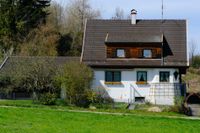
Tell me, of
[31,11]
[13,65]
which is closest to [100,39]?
[13,65]

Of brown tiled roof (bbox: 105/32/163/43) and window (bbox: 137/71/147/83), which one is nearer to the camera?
window (bbox: 137/71/147/83)

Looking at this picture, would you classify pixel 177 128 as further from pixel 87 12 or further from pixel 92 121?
pixel 87 12

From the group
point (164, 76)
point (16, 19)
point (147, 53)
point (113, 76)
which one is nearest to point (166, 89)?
point (164, 76)

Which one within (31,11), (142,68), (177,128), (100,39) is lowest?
(177,128)

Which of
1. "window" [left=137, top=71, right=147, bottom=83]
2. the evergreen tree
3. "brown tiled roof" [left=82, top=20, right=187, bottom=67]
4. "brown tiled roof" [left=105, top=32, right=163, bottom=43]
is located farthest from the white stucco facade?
the evergreen tree

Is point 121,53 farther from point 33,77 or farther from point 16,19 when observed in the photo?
point 16,19

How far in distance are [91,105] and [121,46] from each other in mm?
8605

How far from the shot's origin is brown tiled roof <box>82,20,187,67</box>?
41.8 meters

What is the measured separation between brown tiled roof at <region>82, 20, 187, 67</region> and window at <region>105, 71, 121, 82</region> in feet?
2.66

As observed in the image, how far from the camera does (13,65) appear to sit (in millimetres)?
42031

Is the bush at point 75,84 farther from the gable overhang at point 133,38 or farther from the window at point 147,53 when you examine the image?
the window at point 147,53

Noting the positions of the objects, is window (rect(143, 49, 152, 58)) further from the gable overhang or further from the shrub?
the shrub

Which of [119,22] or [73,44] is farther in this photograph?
[73,44]

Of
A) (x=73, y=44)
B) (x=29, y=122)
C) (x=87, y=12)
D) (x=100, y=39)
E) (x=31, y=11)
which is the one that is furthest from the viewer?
(x=87, y=12)
